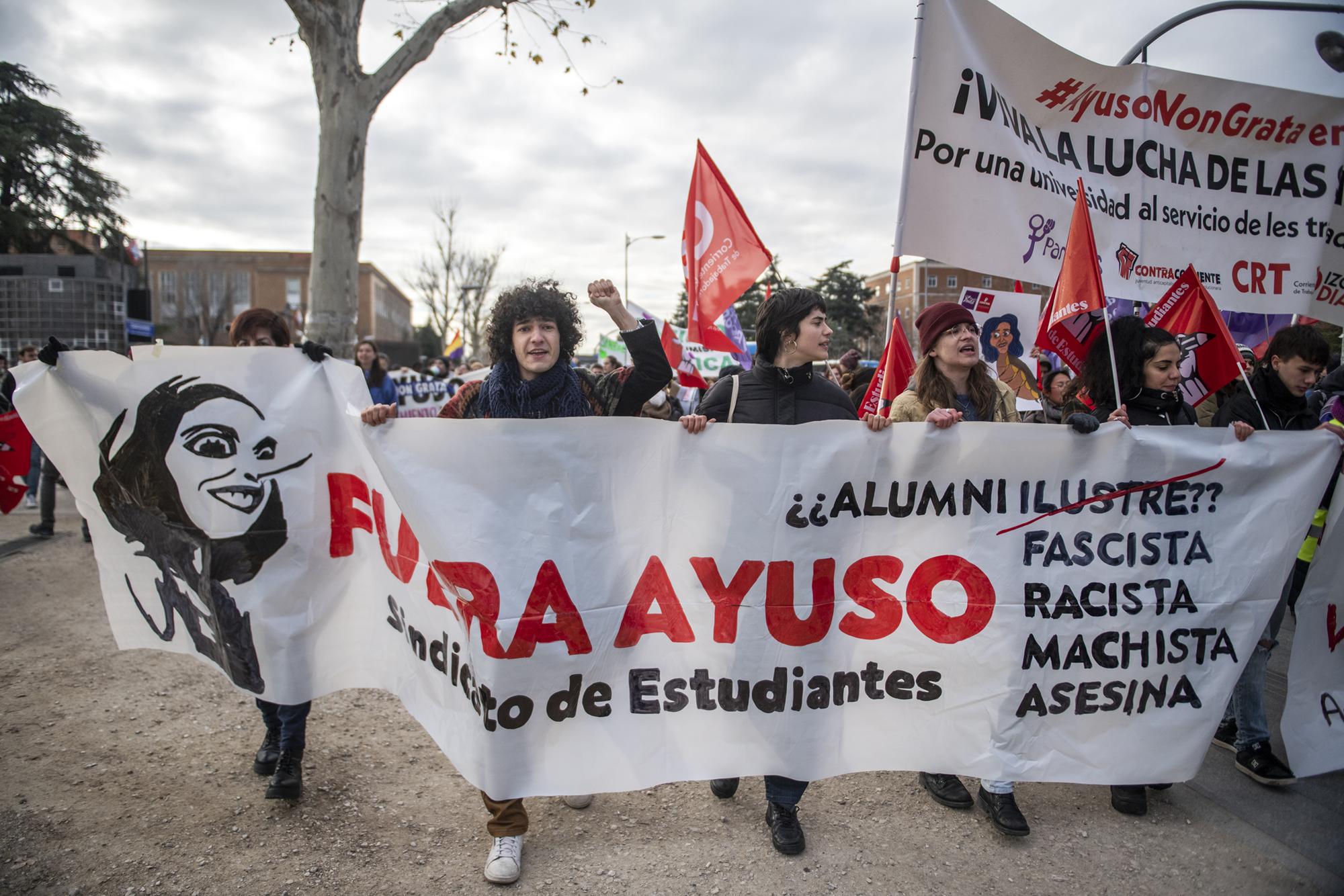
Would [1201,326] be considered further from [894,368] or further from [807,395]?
[807,395]

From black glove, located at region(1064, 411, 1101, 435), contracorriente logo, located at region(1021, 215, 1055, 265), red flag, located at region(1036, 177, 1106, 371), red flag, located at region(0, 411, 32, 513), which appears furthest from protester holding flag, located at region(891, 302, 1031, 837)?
red flag, located at region(0, 411, 32, 513)

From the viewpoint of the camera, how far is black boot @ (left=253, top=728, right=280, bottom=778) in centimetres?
→ 299

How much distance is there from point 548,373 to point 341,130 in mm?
5186

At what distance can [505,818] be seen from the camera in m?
2.45

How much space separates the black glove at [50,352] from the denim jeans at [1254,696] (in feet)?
15.5

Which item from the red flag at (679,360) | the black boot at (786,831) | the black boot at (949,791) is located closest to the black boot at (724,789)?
the black boot at (786,831)

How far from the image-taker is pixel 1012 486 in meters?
2.71

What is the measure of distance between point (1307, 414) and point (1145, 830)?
193 centimetres

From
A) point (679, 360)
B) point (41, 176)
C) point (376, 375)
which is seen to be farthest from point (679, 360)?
point (41, 176)

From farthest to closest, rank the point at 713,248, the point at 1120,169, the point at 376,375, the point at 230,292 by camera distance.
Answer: the point at 230,292
the point at 376,375
the point at 713,248
the point at 1120,169

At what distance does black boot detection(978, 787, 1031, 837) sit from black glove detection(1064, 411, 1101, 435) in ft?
4.28

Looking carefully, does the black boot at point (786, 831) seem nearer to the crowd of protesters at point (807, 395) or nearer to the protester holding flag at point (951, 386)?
the crowd of protesters at point (807, 395)

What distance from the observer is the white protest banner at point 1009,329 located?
6.11 meters

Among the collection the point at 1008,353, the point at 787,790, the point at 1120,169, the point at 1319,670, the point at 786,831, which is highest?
the point at 1120,169
